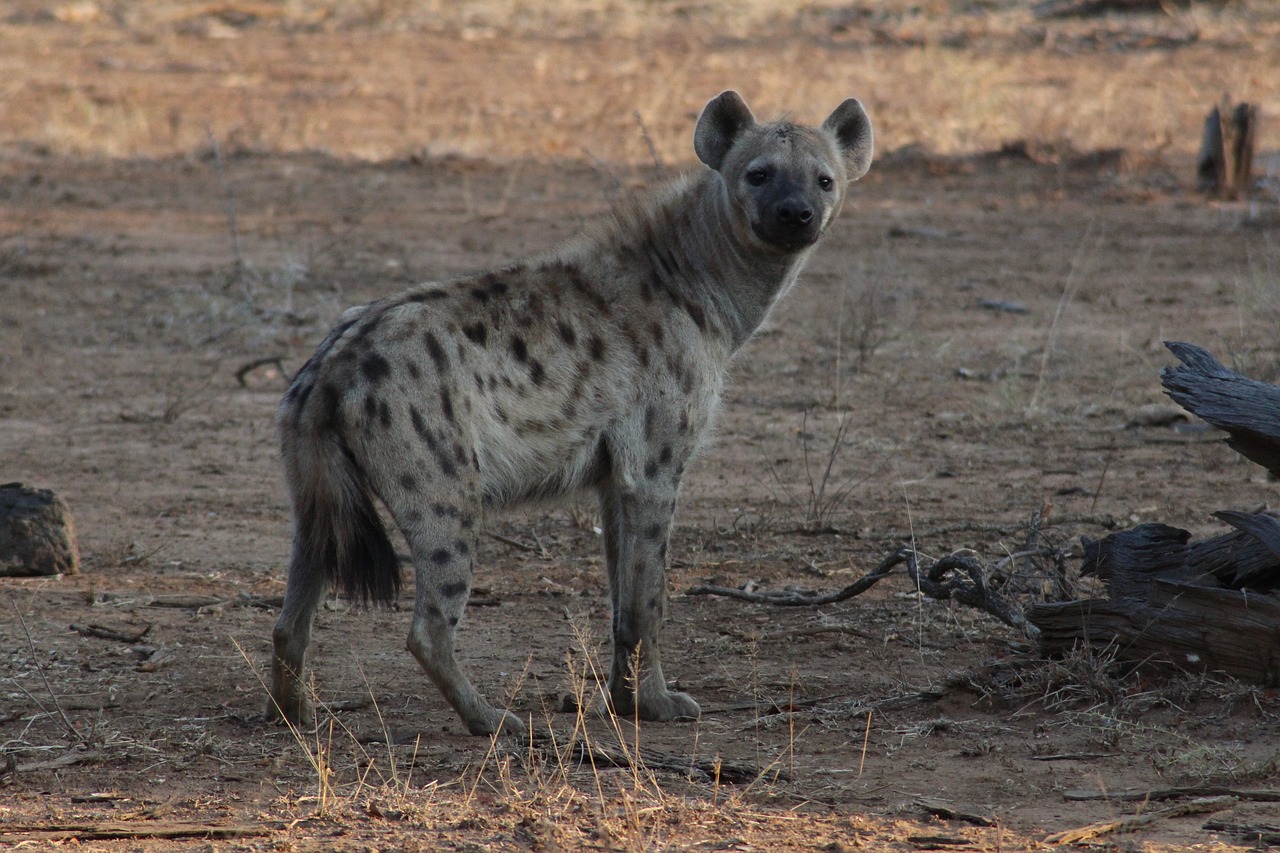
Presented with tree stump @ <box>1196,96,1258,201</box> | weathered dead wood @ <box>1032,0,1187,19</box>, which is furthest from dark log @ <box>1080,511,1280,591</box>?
weathered dead wood @ <box>1032,0,1187,19</box>

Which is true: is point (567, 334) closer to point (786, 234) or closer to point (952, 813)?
point (786, 234)

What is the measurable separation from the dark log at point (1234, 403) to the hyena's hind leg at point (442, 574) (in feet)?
6.08

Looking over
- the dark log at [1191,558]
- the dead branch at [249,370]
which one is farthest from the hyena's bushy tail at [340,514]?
the dead branch at [249,370]

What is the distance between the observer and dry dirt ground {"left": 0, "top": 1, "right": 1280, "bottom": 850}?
11.9ft

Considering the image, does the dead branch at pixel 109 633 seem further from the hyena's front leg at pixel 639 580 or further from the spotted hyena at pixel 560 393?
the hyena's front leg at pixel 639 580

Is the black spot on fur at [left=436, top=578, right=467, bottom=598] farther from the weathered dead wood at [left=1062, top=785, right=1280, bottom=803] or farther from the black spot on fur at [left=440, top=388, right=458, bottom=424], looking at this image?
the weathered dead wood at [left=1062, top=785, right=1280, bottom=803]

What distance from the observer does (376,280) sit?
383 inches

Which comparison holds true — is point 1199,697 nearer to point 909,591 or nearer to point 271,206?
point 909,591

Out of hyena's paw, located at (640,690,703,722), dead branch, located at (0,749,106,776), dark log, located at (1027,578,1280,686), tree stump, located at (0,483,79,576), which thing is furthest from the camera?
tree stump, located at (0,483,79,576)

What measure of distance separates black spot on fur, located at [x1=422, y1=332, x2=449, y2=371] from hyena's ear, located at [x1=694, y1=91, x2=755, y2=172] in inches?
50.8

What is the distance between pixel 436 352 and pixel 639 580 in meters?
0.89

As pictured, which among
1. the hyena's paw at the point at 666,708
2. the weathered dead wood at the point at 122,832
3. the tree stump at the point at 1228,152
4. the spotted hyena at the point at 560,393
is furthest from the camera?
the tree stump at the point at 1228,152

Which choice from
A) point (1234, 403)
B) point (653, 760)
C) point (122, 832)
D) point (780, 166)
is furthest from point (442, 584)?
point (1234, 403)

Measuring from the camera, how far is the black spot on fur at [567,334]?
431cm
